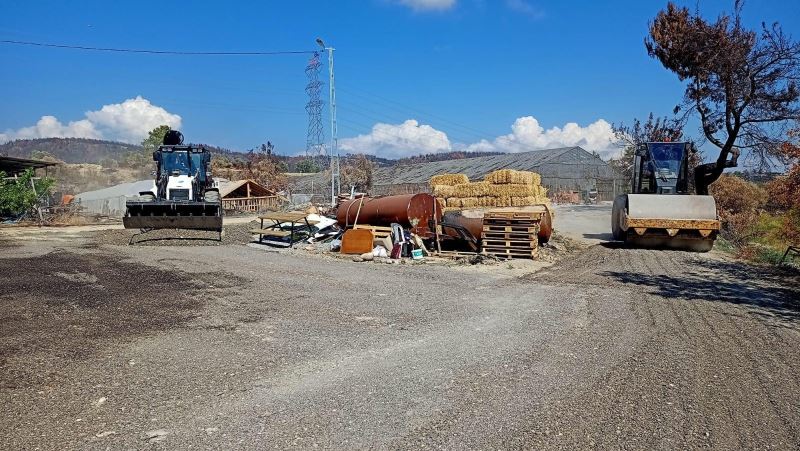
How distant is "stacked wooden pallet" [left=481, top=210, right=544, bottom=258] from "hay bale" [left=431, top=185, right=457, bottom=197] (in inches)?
345

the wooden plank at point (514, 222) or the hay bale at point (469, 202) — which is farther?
the hay bale at point (469, 202)

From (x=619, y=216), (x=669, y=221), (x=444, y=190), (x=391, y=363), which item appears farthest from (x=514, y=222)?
(x=391, y=363)

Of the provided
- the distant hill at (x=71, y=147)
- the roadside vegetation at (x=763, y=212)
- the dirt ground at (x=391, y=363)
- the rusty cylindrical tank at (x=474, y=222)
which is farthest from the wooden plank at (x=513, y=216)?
the distant hill at (x=71, y=147)

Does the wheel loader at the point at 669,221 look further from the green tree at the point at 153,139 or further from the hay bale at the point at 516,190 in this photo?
the green tree at the point at 153,139

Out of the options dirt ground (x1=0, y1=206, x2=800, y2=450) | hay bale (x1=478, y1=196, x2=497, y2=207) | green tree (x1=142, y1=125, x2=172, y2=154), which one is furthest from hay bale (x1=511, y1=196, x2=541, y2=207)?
green tree (x1=142, y1=125, x2=172, y2=154)

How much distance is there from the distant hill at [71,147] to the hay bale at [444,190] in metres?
85.0

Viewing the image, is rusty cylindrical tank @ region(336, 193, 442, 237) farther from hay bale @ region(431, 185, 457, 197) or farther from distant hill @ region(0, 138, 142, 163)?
distant hill @ region(0, 138, 142, 163)

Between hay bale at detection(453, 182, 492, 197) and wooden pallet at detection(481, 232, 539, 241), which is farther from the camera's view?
hay bale at detection(453, 182, 492, 197)

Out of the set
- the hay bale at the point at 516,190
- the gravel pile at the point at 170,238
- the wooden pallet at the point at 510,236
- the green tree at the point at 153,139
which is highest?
the green tree at the point at 153,139

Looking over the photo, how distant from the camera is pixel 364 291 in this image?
9547 mm

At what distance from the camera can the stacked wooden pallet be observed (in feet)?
47.2

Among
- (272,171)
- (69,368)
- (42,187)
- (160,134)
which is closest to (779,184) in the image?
(69,368)

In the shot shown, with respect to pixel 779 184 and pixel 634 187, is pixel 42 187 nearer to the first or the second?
pixel 634 187

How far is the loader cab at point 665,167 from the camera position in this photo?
17031 millimetres
